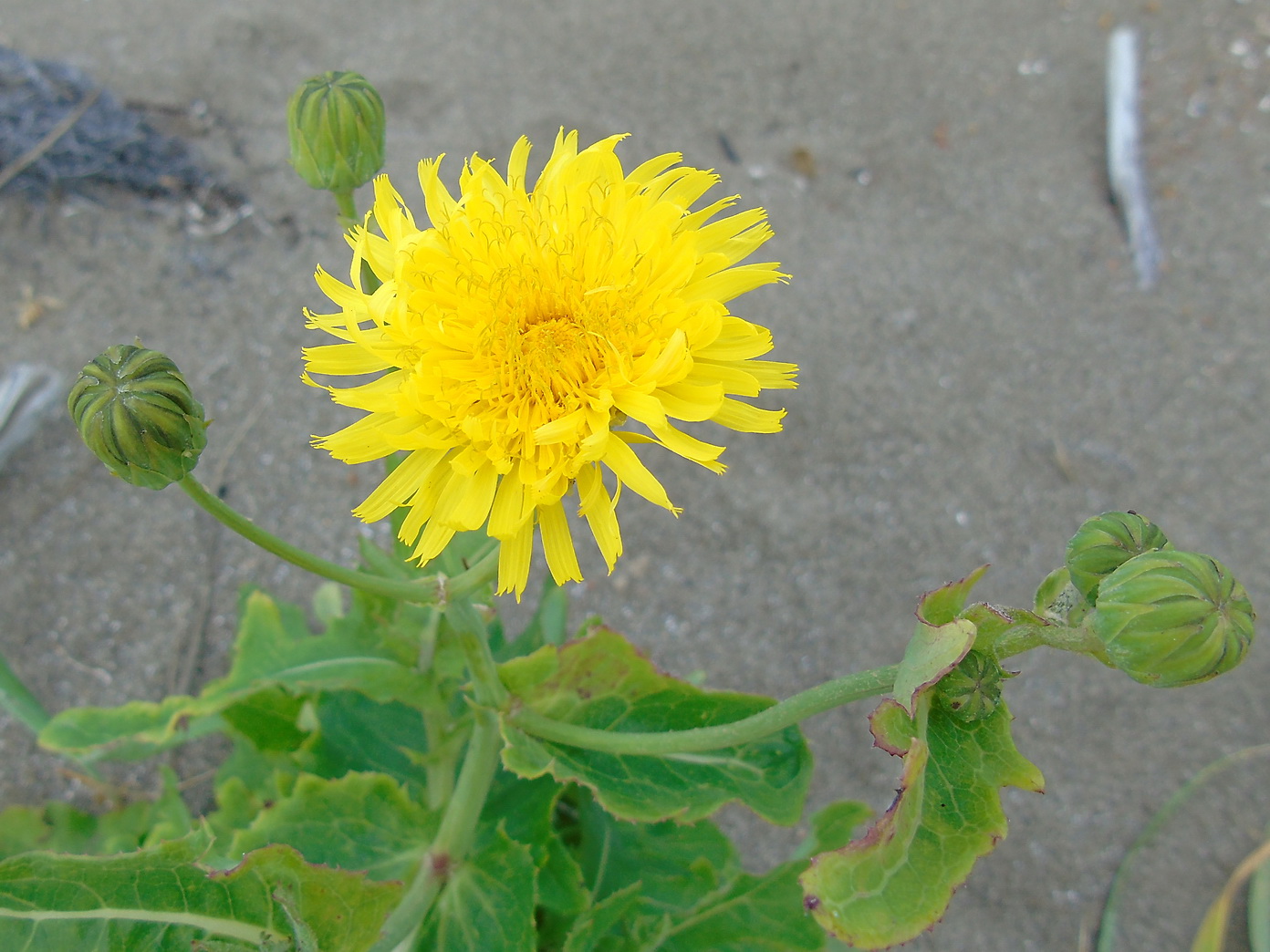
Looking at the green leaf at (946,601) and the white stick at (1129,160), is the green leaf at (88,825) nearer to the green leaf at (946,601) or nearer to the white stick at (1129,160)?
the green leaf at (946,601)

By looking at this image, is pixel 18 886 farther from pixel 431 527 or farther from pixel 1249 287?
pixel 1249 287

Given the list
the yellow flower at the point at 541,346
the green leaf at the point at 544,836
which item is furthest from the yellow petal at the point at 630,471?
the green leaf at the point at 544,836

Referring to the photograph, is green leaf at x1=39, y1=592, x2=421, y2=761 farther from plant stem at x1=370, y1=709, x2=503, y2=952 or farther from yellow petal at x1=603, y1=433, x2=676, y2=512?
yellow petal at x1=603, y1=433, x2=676, y2=512

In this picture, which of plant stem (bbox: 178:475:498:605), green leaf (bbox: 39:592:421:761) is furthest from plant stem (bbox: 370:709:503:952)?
plant stem (bbox: 178:475:498:605)

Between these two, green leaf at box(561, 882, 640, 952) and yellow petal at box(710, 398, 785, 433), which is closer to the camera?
yellow petal at box(710, 398, 785, 433)

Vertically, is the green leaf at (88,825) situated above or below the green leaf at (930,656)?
below
